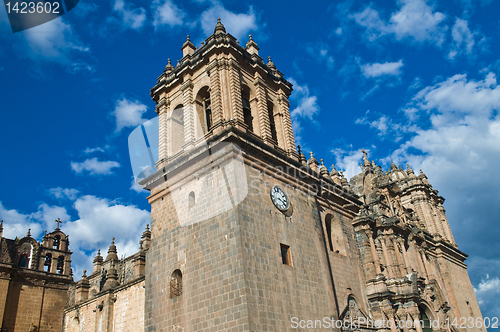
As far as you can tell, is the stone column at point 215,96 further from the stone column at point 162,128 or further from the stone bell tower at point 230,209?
the stone column at point 162,128

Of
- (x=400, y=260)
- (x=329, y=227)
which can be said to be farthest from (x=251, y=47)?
(x=400, y=260)

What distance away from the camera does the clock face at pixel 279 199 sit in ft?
49.0


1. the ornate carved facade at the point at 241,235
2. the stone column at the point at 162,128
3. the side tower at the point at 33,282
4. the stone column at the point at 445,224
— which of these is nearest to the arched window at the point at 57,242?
the side tower at the point at 33,282

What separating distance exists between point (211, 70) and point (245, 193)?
6203 mm

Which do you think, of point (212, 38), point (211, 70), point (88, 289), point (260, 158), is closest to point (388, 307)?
point (260, 158)

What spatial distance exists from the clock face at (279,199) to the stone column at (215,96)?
3.17 metres

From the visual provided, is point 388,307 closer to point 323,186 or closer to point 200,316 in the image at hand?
point 323,186

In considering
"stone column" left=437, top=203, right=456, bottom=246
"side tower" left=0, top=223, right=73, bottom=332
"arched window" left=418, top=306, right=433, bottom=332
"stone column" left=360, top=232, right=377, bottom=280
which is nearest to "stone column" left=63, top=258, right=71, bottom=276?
"side tower" left=0, top=223, right=73, bottom=332

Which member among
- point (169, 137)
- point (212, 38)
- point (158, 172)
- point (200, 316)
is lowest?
point (200, 316)

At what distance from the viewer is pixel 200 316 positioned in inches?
488

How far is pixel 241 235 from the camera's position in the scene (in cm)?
1255

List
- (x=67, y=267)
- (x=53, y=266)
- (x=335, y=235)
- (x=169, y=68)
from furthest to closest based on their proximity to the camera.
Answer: (x=67, y=267) → (x=53, y=266) → (x=169, y=68) → (x=335, y=235)

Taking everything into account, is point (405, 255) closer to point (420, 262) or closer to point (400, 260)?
point (400, 260)

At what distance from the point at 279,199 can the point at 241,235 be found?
3.14m
